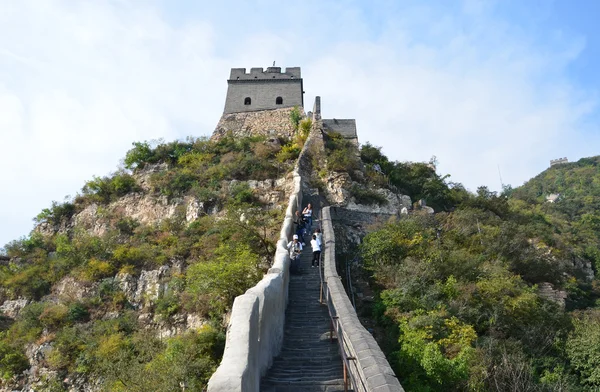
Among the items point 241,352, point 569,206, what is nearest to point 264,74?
→ point 241,352

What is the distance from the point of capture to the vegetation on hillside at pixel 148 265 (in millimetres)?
9914

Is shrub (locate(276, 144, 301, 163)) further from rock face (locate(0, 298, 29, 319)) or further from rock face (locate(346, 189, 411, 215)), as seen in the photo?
rock face (locate(0, 298, 29, 319))

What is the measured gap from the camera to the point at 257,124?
91.2ft

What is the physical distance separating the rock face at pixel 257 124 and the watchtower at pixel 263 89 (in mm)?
673

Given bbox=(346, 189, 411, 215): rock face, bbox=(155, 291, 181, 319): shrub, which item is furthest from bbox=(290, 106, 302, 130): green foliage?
bbox=(155, 291, 181, 319): shrub

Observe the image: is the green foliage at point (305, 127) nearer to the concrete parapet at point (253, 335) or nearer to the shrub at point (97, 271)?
the shrub at point (97, 271)

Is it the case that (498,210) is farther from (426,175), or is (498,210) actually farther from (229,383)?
(229,383)

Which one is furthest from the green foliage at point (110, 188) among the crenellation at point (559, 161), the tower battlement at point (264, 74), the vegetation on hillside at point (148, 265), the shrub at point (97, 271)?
the crenellation at point (559, 161)

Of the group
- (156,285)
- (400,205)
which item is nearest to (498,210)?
(400,205)

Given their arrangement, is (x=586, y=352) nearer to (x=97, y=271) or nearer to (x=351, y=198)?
(x=351, y=198)

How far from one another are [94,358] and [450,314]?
8.95 meters

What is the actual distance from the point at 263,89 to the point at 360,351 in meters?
26.3

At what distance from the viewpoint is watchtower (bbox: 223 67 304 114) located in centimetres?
2962

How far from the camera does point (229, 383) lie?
170 inches
